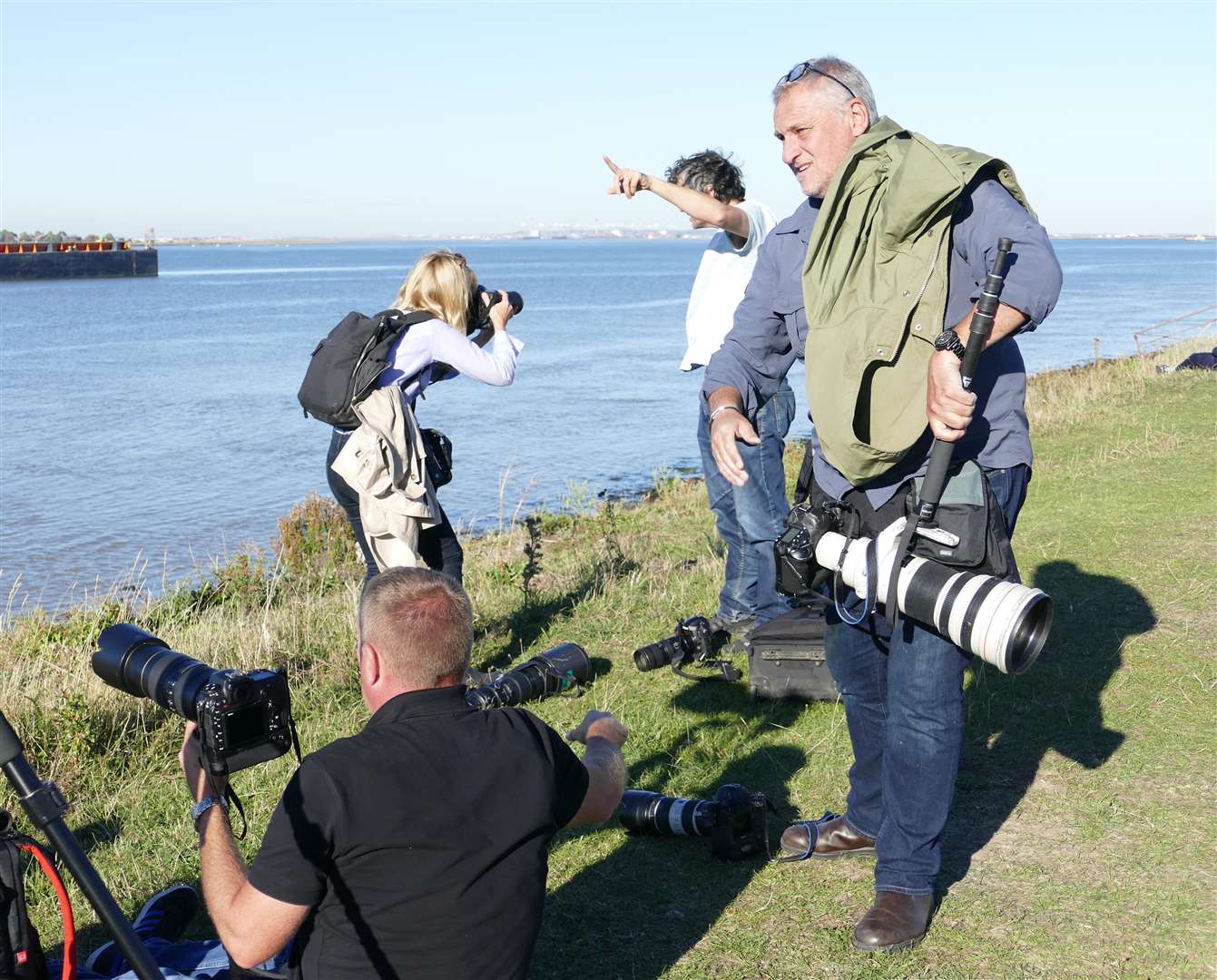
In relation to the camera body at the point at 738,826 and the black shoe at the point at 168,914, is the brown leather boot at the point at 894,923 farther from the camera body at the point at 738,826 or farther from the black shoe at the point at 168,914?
the black shoe at the point at 168,914

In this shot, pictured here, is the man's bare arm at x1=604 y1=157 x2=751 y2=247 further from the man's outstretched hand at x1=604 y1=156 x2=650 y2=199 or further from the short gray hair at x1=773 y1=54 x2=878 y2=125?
the short gray hair at x1=773 y1=54 x2=878 y2=125

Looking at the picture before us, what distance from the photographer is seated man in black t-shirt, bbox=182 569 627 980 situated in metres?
2.19

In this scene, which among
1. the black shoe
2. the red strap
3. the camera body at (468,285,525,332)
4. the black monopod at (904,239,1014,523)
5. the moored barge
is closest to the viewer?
the red strap

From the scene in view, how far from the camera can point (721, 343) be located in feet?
17.7

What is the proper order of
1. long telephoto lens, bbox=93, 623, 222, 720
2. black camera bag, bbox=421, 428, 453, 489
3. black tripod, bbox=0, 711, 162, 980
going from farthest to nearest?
black camera bag, bbox=421, 428, 453, 489
long telephoto lens, bbox=93, 623, 222, 720
black tripod, bbox=0, 711, 162, 980

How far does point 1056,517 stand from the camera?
7.96 metres

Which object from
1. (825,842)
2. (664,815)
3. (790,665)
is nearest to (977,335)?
(825,842)

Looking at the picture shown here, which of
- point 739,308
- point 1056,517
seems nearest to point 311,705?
point 739,308

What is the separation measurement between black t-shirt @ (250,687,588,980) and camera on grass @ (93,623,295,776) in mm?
289

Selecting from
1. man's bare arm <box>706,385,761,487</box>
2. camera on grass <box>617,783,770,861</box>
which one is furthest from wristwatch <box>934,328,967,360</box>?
camera on grass <box>617,783,770,861</box>

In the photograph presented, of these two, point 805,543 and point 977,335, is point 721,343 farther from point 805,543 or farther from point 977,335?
point 977,335

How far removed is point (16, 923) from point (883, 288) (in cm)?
228

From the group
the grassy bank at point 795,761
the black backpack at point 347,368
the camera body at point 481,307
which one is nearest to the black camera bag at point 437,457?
the black backpack at point 347,368

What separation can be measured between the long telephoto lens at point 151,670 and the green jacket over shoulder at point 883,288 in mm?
1590
